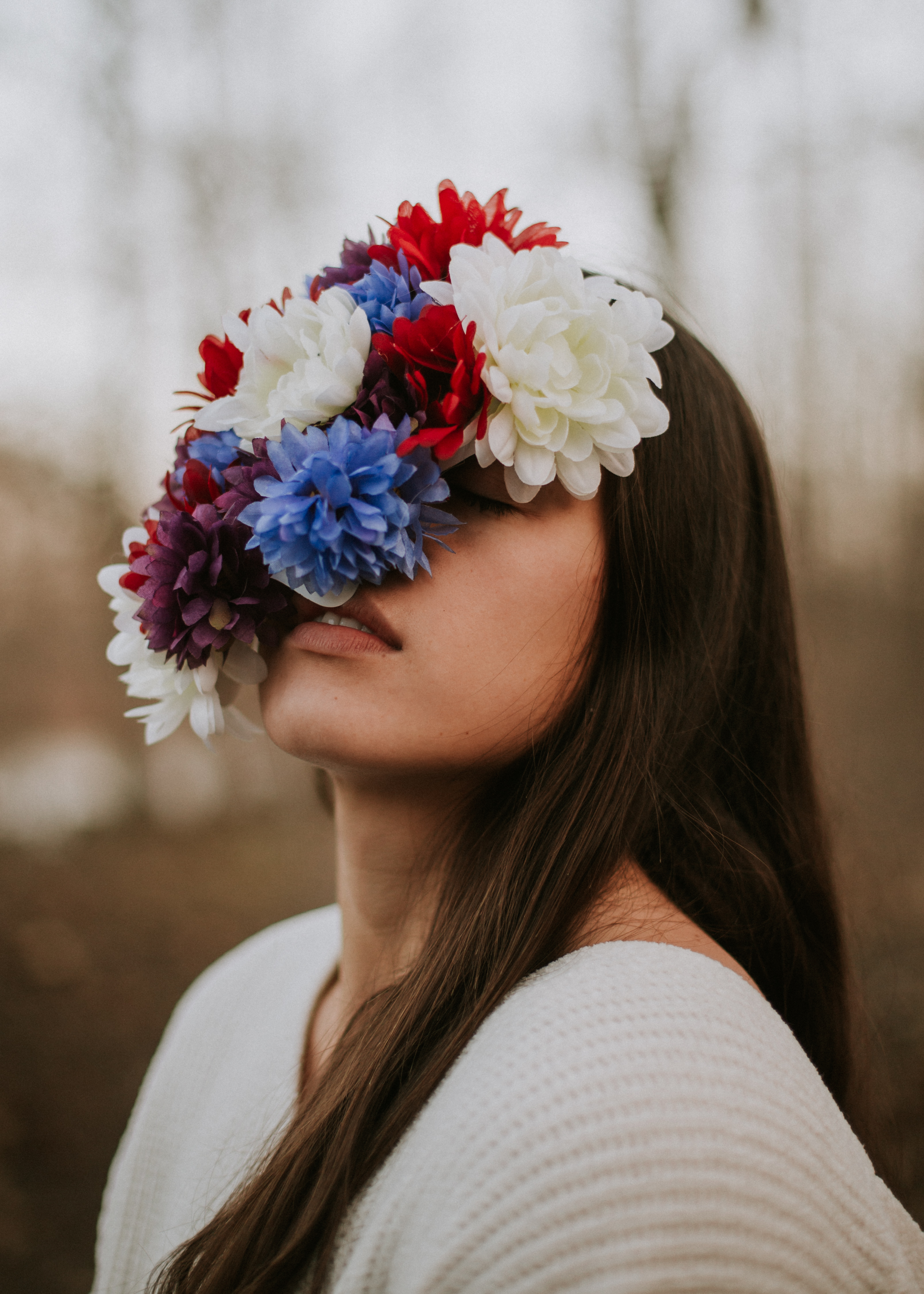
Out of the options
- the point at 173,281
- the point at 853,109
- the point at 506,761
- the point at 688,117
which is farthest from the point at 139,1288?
the point at 853,109

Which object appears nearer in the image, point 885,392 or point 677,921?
point 677,921

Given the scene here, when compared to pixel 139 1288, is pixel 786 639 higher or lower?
higher

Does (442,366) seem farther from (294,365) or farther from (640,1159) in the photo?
(640,1159)

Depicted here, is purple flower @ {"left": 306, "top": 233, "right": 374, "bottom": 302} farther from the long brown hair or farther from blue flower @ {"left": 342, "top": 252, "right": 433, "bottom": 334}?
the long brown hair

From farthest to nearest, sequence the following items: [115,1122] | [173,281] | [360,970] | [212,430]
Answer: [173,281], [115,1122], [360,970], [212,430]

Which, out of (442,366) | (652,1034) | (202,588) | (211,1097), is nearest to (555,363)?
(442,366)

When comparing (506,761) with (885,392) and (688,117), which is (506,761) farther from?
(885,392)

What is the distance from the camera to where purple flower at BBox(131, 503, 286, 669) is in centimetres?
139

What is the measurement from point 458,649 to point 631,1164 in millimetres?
725

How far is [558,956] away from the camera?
1343 mm

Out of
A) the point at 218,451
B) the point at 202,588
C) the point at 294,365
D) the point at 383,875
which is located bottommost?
the point at 383,875

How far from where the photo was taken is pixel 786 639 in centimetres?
185

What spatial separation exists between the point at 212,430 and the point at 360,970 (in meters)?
1.08

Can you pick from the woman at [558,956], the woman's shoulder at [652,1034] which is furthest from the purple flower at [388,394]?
the woman's shoulder at [652,1034]
